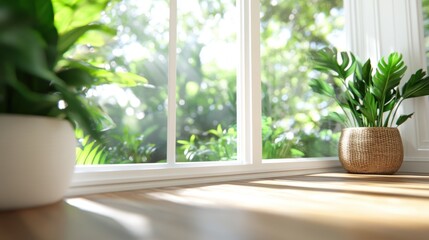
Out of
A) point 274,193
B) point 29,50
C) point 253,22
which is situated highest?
point 253,22

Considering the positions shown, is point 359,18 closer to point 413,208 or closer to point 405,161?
point 405,161

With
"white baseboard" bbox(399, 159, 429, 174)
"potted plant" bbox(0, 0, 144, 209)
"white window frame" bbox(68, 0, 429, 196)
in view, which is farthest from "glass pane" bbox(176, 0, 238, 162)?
"white baseboard" bbox(399, 159, 429, 174)

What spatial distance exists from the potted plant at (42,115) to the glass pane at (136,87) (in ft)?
1.32

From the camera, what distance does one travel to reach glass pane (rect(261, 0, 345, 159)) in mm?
1962

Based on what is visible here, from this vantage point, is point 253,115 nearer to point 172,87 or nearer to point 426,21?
point 172,87

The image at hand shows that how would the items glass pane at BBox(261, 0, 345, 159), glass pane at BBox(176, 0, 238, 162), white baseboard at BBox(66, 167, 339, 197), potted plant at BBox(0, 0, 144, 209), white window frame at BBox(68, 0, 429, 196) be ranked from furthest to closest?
glass pane at BBox(261, 0, 345, 159) → glass pane at BBox(176, 0, 238, 162) → white window frame at BBox(68, 0, 429, 196) → white baseboard at BBox(66, 167, 339, 197) → potted plant at BBox(0, 0, 144, 209)

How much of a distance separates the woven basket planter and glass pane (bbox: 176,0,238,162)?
77 cm

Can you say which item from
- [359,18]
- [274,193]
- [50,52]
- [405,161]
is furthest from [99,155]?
[359,18]

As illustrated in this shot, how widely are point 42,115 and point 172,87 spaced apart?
65 cm

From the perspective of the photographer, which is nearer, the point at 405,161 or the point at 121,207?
the point at 121,207

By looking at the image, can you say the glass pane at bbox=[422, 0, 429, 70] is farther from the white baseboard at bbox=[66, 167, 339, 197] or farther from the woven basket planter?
the white baseboard at bbox=[66, 167, 339, 197]

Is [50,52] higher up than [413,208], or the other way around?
[50,52]

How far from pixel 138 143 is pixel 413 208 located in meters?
1.06

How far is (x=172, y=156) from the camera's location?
54.2 inches
